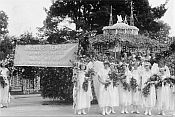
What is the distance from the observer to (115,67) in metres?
12.7

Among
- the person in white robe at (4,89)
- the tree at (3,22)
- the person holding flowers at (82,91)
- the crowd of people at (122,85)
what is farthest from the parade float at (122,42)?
the tree at (3,22)

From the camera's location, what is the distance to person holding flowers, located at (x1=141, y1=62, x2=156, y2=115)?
12086 millimetres

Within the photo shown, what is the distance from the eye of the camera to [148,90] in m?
12.2

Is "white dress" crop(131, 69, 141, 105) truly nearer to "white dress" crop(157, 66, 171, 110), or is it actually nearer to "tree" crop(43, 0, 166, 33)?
"white dress" crop(157, 66, 171, 110)

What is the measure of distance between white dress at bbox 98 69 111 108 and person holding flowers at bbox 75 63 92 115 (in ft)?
1.37

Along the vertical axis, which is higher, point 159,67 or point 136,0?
point 136,0

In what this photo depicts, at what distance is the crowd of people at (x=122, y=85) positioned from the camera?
12156 millimetres

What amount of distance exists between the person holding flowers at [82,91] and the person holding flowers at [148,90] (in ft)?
6.40

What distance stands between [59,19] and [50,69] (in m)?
14.2

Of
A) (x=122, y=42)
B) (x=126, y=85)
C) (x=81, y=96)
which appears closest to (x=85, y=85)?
(x=81, y=96)

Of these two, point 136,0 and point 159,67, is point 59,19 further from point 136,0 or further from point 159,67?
point 159,67

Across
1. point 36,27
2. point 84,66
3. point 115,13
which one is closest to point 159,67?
point 84,66

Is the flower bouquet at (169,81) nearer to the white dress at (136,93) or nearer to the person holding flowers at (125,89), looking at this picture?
the white dress at (136,93)

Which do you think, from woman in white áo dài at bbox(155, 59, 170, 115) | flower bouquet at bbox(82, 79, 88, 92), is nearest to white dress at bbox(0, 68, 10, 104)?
flower bouquet at bbox(82, 79, 88, 92)
